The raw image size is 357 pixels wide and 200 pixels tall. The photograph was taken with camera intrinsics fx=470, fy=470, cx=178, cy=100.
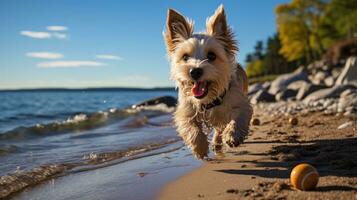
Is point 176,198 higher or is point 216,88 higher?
point 216,88

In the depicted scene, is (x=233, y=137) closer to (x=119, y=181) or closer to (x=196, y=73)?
(x=196, y=73)

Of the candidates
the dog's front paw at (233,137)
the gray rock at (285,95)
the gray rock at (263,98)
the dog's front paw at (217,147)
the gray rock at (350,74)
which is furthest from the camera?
the gray rock at (350,74)

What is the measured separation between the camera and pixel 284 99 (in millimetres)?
17938

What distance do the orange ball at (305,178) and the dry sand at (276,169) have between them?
56 millimetres

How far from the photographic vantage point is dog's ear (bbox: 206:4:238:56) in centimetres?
622

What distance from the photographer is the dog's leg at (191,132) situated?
5656 millimetres

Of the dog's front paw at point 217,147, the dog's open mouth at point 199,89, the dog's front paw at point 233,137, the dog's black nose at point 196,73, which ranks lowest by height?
the dog's front paw at point 217,147

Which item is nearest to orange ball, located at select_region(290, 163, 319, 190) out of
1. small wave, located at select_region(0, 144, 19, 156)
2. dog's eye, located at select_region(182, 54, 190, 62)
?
dog's eye, located at select_region(182, 54, 190, 62)

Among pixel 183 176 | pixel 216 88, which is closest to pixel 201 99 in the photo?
pixel 216 88

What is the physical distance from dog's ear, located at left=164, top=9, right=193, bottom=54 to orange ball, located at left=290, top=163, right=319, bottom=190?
2.96 metres

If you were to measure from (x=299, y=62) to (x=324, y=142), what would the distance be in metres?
60.5

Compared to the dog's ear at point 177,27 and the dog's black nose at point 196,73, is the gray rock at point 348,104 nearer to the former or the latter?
the dog's ear at point 177,27

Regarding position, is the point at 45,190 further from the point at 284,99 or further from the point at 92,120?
the point at 284,99

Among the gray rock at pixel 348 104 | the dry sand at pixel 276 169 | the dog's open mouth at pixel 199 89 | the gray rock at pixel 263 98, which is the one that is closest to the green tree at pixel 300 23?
the gray rock at pixel 263 98
